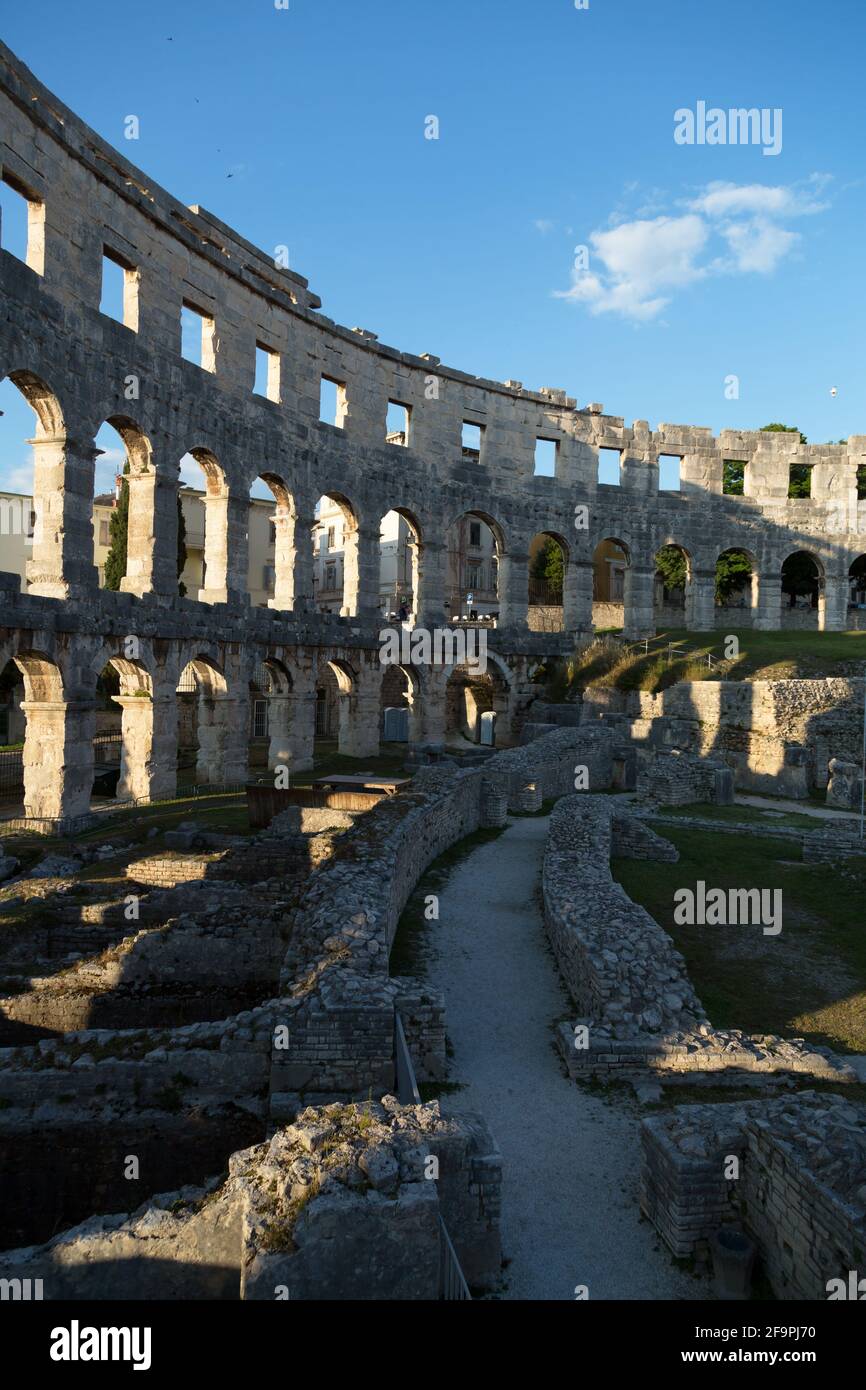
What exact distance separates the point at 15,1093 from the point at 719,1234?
19.4ft

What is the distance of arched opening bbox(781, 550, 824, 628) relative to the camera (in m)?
45.2

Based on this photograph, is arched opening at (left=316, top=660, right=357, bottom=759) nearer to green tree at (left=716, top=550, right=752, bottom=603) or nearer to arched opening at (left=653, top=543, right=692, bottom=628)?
arched opening at (left=653, top=543, right=692, bottom=628)

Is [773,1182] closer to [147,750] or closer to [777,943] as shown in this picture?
[777,943]

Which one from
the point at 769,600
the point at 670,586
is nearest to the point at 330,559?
the point at 670,586

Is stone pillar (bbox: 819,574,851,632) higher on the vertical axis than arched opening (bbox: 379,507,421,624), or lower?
lower

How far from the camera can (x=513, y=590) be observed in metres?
36.8

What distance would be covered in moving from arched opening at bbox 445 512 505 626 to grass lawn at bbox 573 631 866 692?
7.32m

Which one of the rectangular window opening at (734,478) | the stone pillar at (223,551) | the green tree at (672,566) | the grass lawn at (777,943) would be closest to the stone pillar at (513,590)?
the stone pillar at (223,551)

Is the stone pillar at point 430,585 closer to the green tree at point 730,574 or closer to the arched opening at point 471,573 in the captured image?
the arched opening at point 471,573

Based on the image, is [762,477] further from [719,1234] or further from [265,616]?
[719,1234]

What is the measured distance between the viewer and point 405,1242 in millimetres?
4859

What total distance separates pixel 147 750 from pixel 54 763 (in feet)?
11.0

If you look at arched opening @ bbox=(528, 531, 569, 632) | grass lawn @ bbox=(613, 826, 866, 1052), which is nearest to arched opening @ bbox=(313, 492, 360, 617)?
arched opening @ bbox=(528, 531, 569, 632)
